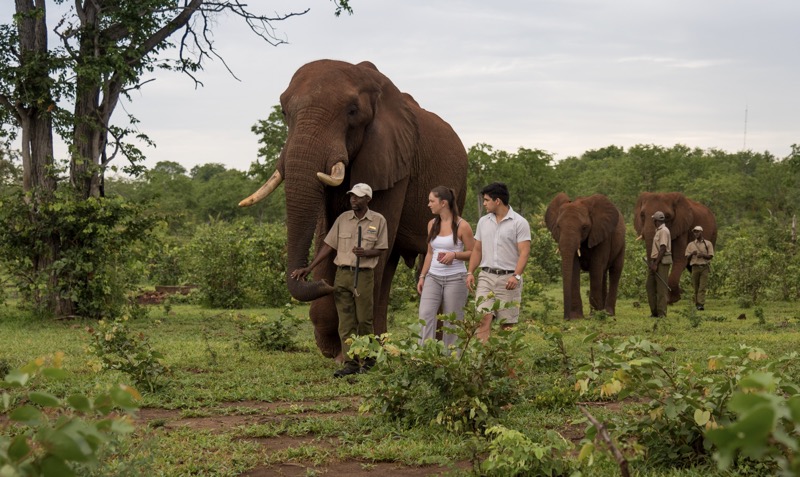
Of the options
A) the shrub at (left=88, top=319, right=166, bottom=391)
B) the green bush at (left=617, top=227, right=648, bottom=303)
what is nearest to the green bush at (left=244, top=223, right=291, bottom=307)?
the green bush at (left=617, top=227, right=648, bottom=303)

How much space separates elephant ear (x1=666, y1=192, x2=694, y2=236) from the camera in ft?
63.9

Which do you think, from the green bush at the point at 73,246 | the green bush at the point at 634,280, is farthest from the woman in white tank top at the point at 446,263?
the green bush at the point at 634,280

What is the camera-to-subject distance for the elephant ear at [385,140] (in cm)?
924

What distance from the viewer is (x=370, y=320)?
8.70 m

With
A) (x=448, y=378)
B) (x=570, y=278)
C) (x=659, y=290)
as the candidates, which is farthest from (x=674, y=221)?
(x=448, y=378)

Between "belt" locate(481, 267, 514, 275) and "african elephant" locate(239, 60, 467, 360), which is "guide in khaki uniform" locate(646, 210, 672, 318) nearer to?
"african elephant" locate(239, 60, 467, 360)

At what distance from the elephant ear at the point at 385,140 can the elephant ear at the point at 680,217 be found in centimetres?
1056

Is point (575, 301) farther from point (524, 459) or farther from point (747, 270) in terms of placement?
point (524, 459)

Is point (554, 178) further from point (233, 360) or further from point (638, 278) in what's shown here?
point (233, 360)

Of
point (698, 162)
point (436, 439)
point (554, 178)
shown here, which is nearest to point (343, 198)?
point (436, 439)

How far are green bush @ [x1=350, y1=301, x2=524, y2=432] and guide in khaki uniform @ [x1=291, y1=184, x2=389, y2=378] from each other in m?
2.15

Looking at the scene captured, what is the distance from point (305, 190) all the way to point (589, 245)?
31.4ft

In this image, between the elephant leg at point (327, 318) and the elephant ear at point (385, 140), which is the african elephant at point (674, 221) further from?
the elephant leg at point (327, 318)

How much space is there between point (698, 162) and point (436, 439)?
5844cm
